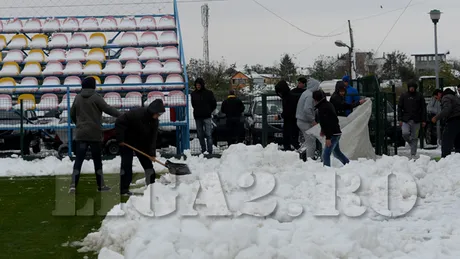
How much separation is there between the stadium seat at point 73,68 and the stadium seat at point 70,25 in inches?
75.8

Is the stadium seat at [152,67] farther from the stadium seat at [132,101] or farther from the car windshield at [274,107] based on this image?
the car windshield at [274,107]

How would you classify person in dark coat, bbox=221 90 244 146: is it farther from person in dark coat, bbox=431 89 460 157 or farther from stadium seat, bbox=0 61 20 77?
stadium seat, bbox=0 61 20 77

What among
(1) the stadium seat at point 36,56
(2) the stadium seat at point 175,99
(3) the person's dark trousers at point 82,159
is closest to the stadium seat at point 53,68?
(1) the stadium seat at point 36,56

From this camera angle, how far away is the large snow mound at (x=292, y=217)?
603 cm

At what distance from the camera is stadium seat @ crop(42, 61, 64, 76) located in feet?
68.9

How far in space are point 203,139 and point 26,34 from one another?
9.04 metres

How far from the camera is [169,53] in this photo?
2173 cm

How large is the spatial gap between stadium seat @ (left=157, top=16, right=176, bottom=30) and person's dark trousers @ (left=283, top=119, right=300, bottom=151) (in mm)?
7830

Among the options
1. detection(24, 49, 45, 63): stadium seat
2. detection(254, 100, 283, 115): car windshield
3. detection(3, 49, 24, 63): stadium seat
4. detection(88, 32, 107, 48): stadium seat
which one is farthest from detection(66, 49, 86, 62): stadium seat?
detection(254, 100, 283, 115): car windshield

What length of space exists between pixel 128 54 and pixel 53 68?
90.3 inches

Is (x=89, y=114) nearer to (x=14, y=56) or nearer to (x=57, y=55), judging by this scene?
(x=57, y=55)

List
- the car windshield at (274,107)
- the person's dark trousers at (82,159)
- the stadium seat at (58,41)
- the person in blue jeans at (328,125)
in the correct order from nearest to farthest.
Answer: the person's dark trousers at (82,159) < the person in blue jeans at (328,125) < the car windshield at (274,107) < the stadium seat at (58,41)

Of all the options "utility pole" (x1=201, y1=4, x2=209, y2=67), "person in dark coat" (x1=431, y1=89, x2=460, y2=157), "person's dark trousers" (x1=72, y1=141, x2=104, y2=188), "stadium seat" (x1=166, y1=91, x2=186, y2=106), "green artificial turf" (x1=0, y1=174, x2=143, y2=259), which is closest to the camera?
"green artificial turf" (x1=0, y1=174, x2=143, y2=259)

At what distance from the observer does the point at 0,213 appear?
391 inches
